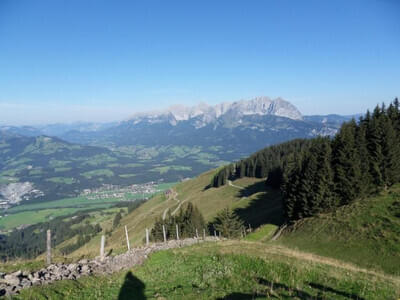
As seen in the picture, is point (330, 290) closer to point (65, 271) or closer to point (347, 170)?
point (65, 271)

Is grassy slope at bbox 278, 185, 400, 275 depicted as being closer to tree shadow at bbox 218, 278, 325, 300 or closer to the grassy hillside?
the grassy hillside

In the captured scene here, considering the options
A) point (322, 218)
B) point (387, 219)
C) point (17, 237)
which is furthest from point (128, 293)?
point (17, 237)

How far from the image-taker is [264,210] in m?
74.3

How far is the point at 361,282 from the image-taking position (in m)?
13.4

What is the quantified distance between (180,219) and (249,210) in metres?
22.5

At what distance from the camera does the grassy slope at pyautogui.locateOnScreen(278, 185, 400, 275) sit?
27.9 m

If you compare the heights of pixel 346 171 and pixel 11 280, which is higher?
pixel 11 280

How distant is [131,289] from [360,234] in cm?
2992

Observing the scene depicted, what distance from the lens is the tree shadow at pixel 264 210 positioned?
62.0 metres

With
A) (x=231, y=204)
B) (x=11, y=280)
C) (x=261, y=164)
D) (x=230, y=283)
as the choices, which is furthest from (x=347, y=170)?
(x=261, y=164)

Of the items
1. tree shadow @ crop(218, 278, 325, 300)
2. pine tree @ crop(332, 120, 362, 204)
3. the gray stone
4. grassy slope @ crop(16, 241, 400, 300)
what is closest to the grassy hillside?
pine tree @ crop(332, 120, 362, 204)

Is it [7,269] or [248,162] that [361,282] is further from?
[248,162]

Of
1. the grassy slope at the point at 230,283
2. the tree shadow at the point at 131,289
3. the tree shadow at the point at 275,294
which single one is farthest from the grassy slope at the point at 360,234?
the tree shadow at the point at 131,289

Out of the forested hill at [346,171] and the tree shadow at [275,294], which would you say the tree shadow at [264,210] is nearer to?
the forested hill at [346,171]
